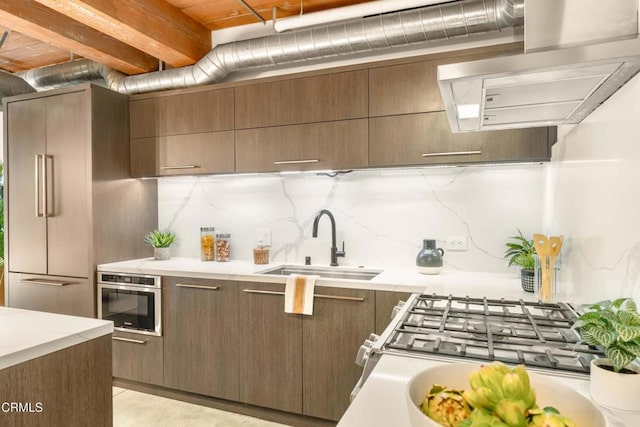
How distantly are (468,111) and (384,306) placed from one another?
1159 millimetres

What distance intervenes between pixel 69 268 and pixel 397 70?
2.76 metres

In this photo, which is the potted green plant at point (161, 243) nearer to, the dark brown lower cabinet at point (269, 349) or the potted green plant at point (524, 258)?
the dark brown lower cabinet at point (269, 349)

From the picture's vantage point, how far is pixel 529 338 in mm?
1164

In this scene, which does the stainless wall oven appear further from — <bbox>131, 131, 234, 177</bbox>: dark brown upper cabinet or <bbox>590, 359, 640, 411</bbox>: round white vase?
<bbox>590, 359, 640, 411</bbox>: round white vase

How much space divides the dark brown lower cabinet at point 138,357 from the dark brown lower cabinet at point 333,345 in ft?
3.67

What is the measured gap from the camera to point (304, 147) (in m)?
2.62

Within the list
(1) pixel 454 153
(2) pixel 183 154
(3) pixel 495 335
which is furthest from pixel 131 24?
(3) pixel 495 335

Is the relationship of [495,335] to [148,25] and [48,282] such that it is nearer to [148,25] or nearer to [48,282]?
[148,25]

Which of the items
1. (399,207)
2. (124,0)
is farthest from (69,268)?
(399,207)

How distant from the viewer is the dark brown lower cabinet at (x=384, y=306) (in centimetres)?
215

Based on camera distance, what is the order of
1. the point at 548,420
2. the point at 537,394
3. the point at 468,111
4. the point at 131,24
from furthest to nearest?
the point at 131,24 → the point at 468,111 → the point at 537,394 → the point at 548,420

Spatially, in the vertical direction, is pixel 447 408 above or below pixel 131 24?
below

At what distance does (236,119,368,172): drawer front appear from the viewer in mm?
2510

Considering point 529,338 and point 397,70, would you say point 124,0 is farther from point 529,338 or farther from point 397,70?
point 529,338
